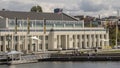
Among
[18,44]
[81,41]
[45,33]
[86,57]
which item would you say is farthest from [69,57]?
[81,41]

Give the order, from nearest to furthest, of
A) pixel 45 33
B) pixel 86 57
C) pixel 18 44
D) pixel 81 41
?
pixel 86 57 < pixel 18 44 < pixel 45 33 < pixel 81 41

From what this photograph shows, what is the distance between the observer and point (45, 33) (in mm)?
139250

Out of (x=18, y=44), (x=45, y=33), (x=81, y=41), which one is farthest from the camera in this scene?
(x=81, y=41)

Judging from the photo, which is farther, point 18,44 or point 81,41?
point 81,41

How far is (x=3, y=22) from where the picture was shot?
13638cm

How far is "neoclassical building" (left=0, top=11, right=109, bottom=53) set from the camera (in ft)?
435

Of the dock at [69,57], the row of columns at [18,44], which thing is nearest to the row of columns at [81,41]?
the row of columns at [18,44]

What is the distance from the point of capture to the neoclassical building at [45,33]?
132 meters

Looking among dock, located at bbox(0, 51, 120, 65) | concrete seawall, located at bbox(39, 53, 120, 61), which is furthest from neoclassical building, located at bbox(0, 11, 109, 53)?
concrete seawall, located at bbox(39, 53, 120, 61)

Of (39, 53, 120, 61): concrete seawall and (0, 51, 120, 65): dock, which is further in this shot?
(39, 53, 120, 61): concrete seawall

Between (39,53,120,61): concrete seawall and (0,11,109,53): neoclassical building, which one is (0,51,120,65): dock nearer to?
(39,53,120,61): concrete seawall

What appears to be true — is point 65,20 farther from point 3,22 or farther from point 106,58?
point 106,58

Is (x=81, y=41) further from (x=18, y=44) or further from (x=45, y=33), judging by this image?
(x=18, y=44)

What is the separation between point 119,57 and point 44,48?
107 ft
